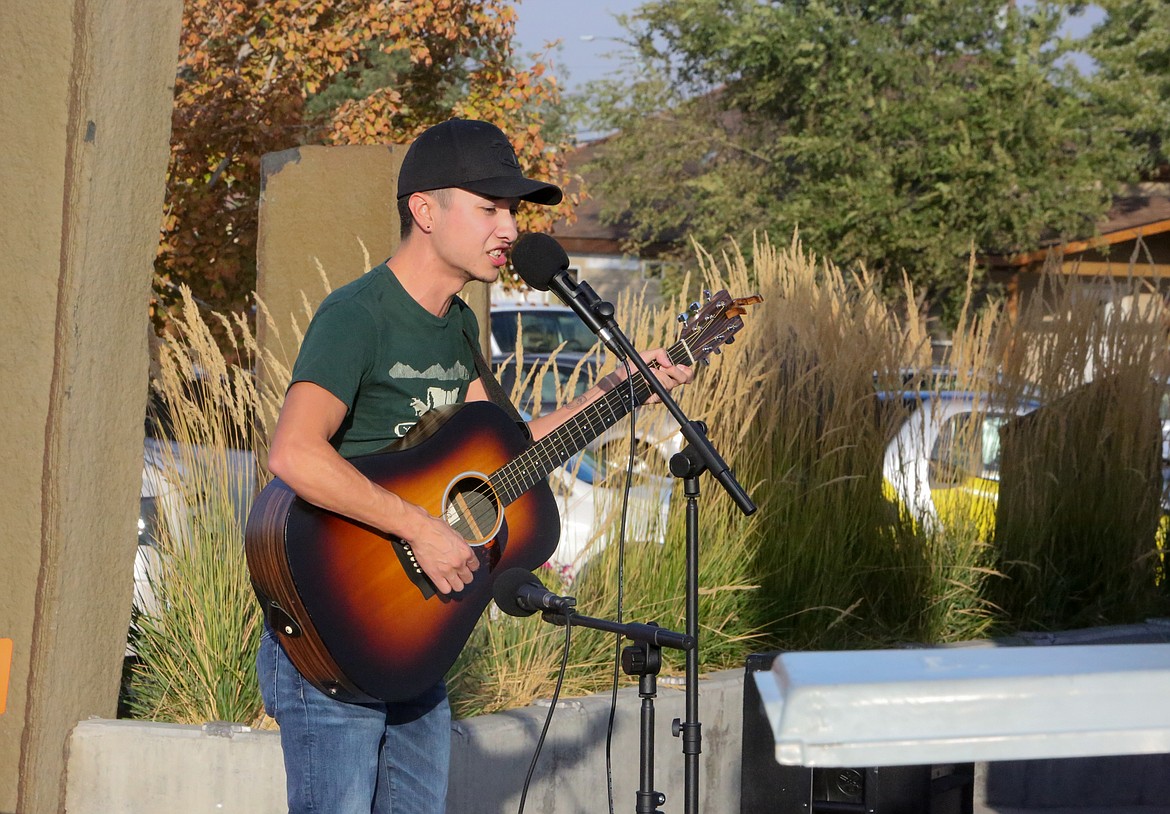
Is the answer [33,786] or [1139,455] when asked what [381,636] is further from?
[1139,455]

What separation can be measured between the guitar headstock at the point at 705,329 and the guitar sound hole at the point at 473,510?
573mm

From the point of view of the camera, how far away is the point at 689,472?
2.88 metres

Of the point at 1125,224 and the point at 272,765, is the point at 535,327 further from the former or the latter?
the point at 1125,224

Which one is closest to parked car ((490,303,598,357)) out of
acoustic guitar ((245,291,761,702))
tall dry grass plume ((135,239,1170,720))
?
tall dry grass plume ((135,239,1170,720))

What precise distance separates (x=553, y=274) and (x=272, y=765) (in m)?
2.11

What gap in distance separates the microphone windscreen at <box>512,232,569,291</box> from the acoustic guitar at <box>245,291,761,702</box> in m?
0.40

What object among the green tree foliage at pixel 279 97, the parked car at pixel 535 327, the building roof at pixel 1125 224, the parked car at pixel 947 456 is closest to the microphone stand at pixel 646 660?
the parked car at pixel 947 456

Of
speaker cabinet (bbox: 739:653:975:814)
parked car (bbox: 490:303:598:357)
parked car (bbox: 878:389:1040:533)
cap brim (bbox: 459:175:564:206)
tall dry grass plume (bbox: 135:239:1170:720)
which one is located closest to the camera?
cap brim (bbox: 459:175:564:206)

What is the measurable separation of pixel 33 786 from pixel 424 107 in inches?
334

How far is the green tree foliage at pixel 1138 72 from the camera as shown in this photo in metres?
22.2

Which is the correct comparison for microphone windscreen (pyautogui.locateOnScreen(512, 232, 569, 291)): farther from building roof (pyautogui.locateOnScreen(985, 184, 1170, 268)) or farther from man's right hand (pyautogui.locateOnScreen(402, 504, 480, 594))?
building roof (pyautogui.locateOnScreen(985, 184, 1170, 268))

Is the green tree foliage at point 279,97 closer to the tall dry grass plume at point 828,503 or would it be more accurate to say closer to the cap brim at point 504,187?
the tall dry grass plume at point 828,503

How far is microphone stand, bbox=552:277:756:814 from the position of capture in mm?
2693

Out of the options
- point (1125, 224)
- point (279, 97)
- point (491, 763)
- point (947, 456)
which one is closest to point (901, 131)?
point (1125, 224)
